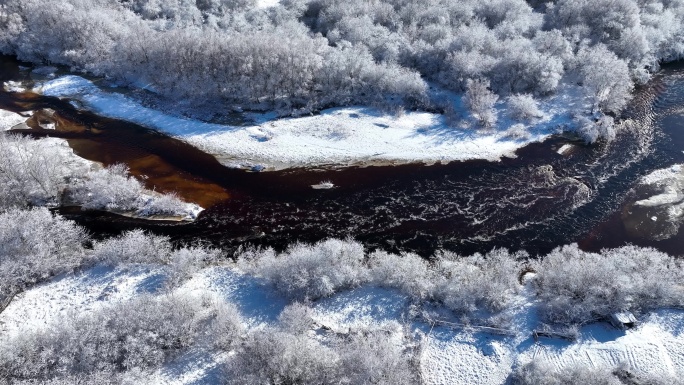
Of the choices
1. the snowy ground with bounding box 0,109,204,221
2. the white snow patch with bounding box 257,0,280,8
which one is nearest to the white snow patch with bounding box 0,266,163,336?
the snowy ground with bounding box 0,109,204,221

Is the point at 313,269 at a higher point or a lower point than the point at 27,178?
lower

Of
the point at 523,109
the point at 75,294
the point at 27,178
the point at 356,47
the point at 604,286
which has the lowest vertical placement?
the point at 75,294

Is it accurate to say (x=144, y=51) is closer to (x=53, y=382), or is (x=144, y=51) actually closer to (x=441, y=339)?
(x=53, y=382)

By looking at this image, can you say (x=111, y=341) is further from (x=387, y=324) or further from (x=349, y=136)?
(x=349, y=136)

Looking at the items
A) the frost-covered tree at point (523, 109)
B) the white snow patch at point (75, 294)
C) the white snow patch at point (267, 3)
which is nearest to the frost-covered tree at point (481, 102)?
the frost-covered tree at point (523, 109)

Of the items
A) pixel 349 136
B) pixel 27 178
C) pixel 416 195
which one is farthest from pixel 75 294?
pixel 349 136

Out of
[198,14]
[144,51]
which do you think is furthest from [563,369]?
[198,14]

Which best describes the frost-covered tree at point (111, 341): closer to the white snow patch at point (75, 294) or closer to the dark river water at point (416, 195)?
the white snow patch at point (75, 294)
